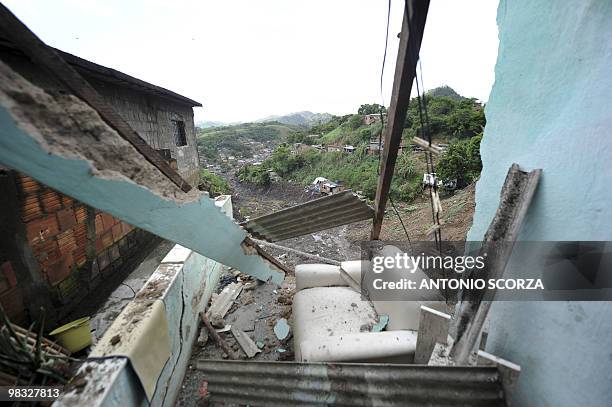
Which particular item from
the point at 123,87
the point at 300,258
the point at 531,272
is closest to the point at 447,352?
the point at 531,272

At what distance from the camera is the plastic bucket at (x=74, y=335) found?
1.69 meters

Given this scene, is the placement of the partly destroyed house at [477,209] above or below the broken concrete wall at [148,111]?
below

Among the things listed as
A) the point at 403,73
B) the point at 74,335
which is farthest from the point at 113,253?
the point at 403,73

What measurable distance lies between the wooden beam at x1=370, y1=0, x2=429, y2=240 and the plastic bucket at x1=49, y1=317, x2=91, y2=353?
271 centimetres

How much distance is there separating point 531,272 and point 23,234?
11.0 ft

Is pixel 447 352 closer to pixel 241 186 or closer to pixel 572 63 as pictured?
pixel 572 63

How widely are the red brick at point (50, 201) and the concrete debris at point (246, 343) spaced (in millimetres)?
2183

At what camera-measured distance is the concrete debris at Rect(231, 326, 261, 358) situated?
2804mm

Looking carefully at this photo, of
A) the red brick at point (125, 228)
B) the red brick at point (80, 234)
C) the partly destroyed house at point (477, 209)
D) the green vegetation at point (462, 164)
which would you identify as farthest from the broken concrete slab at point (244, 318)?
the green vegetation at point (462, 164)

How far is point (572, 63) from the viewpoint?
105 cm

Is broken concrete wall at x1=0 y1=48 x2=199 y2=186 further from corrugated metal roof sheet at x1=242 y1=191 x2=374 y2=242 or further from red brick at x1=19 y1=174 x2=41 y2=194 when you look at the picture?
A: corrugated metal roof sheet at x1=242 y1=191 x2=374 y2=242

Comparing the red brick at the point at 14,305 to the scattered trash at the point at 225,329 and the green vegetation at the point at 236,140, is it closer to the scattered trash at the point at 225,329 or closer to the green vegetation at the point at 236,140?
the scattered trash at the point at 225,329

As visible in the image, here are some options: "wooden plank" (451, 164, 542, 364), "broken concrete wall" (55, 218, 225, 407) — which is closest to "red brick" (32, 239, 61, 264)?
"broken concrete wall" (55, 218, 225, 407)

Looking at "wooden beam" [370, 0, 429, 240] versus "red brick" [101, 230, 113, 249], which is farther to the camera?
"red brick" [101, 230, 113, 249]
